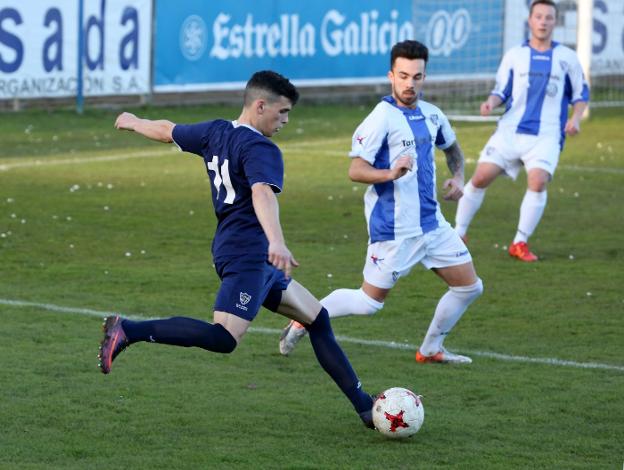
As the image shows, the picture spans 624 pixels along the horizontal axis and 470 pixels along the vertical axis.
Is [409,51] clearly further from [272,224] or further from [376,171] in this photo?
[272,224]

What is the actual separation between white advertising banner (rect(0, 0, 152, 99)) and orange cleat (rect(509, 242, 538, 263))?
982 centimetres

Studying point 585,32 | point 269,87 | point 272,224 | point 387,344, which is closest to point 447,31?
point 585,32

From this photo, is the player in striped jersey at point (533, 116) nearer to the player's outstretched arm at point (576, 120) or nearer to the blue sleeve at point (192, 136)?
the player's outstretched arm at point (576, 120)

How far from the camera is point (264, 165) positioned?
6.37 meters

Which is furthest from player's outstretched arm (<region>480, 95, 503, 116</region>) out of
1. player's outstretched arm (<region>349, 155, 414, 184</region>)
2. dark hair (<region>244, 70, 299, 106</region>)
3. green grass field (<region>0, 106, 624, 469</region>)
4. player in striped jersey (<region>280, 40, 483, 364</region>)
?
dark hair (<region>244, 70, 299, 106</region>)

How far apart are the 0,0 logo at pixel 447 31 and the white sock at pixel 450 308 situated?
17.4m

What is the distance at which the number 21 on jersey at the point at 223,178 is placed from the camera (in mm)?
6621

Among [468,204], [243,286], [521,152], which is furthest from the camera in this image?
[468,204]

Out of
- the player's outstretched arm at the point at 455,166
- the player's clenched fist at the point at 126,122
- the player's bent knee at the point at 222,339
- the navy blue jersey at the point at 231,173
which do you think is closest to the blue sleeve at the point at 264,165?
the navy blue jersey at the point at 231,173

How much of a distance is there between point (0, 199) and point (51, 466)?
8743 millimetres

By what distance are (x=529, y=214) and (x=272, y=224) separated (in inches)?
261

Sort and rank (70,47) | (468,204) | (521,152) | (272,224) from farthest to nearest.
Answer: (70,47)
(468,204)
(521,152)
(272,224)

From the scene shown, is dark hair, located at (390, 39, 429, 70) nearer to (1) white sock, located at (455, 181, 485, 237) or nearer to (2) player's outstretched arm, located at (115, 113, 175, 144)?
(2) player's outstretched arm, located at (115, 113, 175, 144)

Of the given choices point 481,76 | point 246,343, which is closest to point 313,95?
point 481,76
